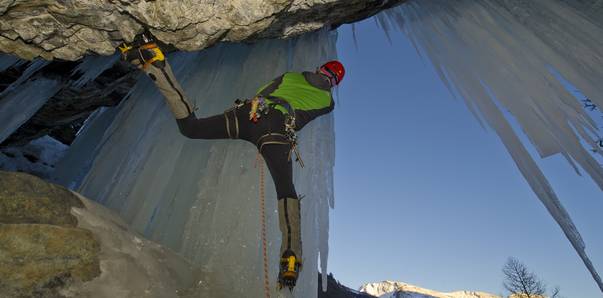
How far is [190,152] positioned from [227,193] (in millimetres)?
848

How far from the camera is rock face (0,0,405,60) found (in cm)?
240

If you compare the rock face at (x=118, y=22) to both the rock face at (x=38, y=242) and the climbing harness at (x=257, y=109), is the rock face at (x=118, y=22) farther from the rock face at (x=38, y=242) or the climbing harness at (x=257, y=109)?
the rock face at (x=38, y=242)

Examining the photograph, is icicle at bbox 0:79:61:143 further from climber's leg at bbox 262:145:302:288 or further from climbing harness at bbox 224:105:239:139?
climber's leg at bbox 262:145:302:288

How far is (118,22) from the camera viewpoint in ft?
8.39

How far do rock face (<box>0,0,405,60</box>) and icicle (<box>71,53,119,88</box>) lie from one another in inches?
82.4

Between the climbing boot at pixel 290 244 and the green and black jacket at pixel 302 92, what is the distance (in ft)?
2.46

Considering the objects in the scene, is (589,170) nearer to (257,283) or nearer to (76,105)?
(257,283)

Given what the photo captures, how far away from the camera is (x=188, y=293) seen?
6.04 ft

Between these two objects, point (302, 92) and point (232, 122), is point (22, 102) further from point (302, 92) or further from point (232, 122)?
point (302, 92)

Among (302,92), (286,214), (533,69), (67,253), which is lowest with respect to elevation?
(67,253)

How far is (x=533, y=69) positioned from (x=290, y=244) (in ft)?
8.35

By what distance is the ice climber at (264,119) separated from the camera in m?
2.38

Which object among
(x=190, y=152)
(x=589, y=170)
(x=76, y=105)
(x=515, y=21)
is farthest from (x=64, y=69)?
(x=589, y=170)

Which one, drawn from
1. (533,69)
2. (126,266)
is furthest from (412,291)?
(126,266)
